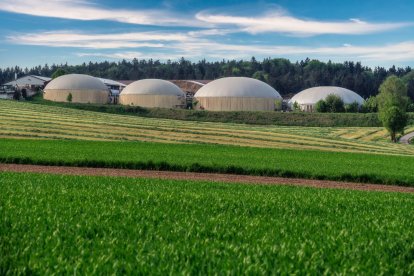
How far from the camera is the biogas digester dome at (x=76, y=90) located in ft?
479

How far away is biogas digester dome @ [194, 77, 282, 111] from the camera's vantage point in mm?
140000

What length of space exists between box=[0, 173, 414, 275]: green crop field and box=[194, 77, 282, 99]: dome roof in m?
128

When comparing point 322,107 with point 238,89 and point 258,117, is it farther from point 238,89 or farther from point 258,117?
point 238,89

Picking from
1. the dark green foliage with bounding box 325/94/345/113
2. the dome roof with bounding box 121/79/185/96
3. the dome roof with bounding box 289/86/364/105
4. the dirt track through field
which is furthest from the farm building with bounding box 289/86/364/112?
the dirt track through field

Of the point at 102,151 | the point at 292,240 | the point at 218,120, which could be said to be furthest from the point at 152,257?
the point at 218,120

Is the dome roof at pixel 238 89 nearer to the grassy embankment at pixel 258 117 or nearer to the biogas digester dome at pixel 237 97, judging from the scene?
the biogas digester dome at pixel 237 97

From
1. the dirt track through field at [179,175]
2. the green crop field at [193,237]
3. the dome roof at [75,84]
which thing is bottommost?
the dirt track through field at [179,175]

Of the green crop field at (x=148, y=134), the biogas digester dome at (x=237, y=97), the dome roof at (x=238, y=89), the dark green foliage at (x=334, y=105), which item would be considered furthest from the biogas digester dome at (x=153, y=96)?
the green crop field at (x=148, y=134)

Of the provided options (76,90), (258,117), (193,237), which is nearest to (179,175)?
(193,237)

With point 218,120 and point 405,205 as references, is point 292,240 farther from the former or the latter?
point 218,120

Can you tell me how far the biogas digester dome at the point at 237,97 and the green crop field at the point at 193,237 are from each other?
12680 centimetres

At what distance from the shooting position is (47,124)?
61.8 meters

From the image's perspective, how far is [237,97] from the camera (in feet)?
458

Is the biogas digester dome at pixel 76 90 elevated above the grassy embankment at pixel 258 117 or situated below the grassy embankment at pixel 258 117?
above
